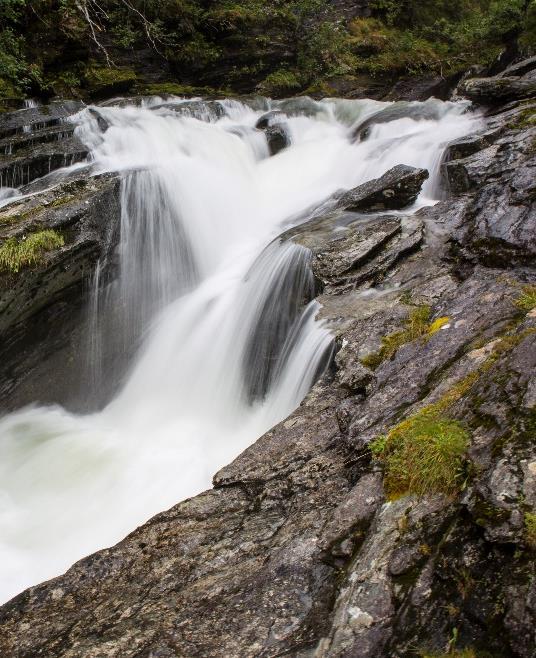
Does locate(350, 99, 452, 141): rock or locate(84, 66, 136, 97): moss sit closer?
locate(350, 99, 452, 141): rock

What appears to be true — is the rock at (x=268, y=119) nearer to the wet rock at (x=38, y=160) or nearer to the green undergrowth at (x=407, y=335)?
the wet rock at (x=38, y=160)

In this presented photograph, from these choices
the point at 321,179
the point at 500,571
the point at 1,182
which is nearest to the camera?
the point at 500,571

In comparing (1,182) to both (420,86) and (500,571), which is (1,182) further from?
(420,86)

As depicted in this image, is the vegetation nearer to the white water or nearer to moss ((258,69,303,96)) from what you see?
moss ((258,69,303,96))

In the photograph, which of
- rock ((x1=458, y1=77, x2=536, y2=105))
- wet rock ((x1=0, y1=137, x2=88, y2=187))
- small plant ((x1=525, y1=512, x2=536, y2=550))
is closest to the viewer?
small plant ((x1=525, y1=512, x2=536, y2=550))

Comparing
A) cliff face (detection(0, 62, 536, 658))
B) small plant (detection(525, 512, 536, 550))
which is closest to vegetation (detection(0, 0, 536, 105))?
cliff face (detection(0, 62, 536, 658))

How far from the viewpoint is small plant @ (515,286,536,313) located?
4.07m

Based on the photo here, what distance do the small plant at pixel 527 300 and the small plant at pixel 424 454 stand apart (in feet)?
4.43

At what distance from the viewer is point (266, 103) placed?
15781 millimetres

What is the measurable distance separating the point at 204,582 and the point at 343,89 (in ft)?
62.0

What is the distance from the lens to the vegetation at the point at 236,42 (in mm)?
14242

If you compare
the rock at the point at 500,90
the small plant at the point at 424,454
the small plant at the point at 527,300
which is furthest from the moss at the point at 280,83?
the small plant at the point at 424,454

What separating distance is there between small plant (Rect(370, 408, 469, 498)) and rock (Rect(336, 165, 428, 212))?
5892mm

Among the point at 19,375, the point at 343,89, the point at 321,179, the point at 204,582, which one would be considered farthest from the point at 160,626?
the point at 343,89
